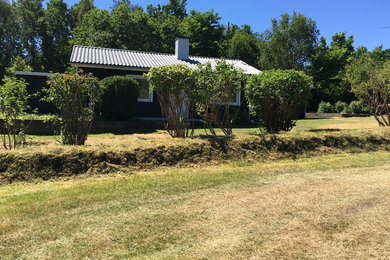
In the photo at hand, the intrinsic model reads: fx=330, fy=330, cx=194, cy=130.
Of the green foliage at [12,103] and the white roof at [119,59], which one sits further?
the white roof at [119,59]

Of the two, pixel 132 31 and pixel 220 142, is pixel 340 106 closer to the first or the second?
pixel 132 31

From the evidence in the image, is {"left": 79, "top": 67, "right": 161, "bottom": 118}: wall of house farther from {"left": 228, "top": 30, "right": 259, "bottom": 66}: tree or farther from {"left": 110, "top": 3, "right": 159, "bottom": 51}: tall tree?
{"left": 228, "top": 30, "right": 259, "bottom": 66}: tree

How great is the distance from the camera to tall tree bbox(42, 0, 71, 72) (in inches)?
1593

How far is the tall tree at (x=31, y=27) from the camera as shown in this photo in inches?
1639

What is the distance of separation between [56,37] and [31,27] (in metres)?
3.29

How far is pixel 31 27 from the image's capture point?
42312mm

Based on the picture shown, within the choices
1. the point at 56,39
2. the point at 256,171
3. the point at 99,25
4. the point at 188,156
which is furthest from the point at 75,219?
the point at 56,39

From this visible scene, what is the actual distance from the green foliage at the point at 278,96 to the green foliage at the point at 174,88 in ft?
6.12

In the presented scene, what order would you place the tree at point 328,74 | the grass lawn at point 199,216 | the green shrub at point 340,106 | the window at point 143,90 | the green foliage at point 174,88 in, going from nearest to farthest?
the grass lawn at point 199,216, the green foliage at point 174,88, the window at point 143,90, the green shrub at point 340,106, the tree at point 328,74

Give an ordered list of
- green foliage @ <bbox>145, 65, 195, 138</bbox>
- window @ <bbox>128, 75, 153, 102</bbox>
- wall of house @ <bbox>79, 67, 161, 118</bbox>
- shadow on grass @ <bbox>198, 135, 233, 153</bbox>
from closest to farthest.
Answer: shadow on grass @ <bbox>198, 135, 233, 153</bbox> → green foliage @ <bbox>145, 65, 195, 138</bbox> → wall of house @ <bbox>79, 67, 161, 118</bbox> → window @ <bbox>128, 75, 153, 102</bbox>

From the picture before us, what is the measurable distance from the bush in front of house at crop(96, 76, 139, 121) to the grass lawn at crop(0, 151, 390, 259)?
6.77 meters

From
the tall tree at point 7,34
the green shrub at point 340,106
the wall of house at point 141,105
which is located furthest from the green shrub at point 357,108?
the tall tree at point 7,34

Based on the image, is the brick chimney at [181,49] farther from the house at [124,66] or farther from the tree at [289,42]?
the tree at [289,42]

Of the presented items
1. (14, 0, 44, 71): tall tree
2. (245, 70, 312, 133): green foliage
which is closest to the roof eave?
(245, 70, 312, 133): green foliage
